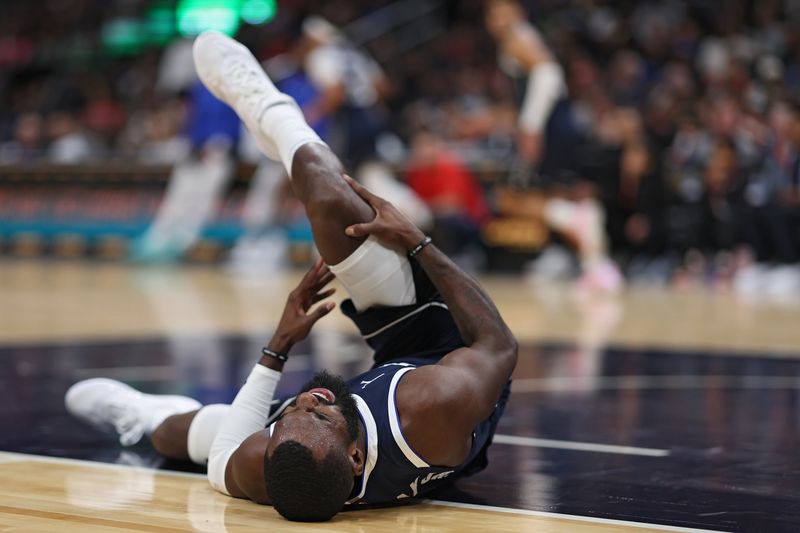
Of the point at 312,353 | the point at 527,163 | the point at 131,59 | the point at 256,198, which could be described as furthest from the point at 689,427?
the point at 131,59

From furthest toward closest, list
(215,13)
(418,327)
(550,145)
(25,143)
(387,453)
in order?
(215,13)
(25,143)
(550,145)
(418,327)
(387,453)

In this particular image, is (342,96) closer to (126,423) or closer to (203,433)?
(126,423)

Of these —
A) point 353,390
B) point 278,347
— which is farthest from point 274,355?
point 353,390

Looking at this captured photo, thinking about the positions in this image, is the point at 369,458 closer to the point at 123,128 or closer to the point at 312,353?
the point at 312,353

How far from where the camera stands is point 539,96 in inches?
482

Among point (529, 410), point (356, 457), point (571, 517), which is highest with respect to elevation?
point (529, 410)

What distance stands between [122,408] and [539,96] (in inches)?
333

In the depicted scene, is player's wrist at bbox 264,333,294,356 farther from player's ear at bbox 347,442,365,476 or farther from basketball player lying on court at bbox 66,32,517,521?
player's ear at bbox 347,442,365,476

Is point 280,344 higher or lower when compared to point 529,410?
higher

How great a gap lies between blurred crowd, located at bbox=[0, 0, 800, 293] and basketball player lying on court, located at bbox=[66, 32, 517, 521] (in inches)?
334

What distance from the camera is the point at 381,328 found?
12.8 feet

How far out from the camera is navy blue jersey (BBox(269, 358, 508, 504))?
128 inches

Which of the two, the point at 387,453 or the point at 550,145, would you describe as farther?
the point at 550,145

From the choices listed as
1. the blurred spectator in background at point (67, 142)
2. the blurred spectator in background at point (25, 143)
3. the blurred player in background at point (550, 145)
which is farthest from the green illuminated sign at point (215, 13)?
the blurred player in background at point (550, 145)
